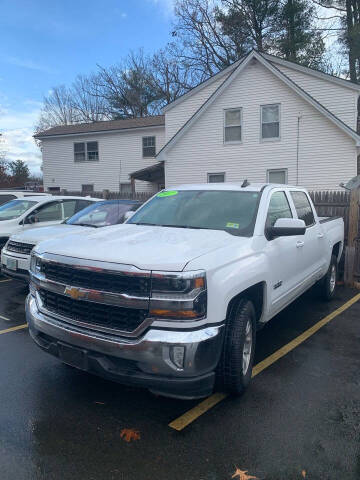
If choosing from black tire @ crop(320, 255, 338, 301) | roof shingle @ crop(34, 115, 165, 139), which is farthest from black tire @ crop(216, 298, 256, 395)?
roof shingle @ crop(34, 115, 165, 139)

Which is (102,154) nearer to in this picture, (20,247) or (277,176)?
(277,176)

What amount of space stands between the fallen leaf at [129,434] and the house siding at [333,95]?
16192 mm

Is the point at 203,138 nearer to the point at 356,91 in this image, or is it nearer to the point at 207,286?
the point at 356,91

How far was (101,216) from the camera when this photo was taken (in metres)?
7.58

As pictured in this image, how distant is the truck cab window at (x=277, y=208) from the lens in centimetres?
428

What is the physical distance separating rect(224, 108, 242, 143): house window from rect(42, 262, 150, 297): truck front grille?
51.6ft

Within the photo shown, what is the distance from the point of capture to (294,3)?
24156mm

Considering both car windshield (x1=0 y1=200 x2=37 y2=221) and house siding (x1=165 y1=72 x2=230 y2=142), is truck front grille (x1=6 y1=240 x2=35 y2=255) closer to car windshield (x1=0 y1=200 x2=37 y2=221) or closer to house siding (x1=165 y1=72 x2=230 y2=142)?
car windshield (x1=0 y1=200 x2=37 y2=221)

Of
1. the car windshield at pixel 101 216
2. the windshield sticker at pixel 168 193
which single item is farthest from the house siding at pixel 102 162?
the windshield sticker at pixel 168 193

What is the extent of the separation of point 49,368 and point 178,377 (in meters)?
1.85

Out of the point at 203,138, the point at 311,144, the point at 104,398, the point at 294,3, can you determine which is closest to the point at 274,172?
the point at 311,144

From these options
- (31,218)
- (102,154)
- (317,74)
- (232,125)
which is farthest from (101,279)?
(102,154)

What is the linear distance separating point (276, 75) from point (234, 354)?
1584 cm

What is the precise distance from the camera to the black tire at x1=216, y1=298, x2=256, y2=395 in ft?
10.6
